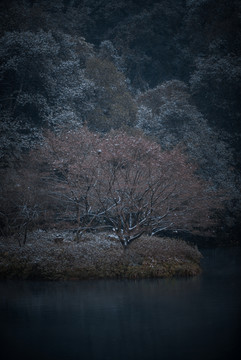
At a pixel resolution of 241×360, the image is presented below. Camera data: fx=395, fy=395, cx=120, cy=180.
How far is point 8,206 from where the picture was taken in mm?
15477

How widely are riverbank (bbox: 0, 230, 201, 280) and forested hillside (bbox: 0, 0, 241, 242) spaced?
3.08 ft

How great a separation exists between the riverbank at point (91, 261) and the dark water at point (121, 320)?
2.62 ft

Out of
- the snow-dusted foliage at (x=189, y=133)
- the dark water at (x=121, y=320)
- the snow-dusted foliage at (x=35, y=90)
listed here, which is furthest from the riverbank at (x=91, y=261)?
the snow-dusted foliage at (x=189, y=133)

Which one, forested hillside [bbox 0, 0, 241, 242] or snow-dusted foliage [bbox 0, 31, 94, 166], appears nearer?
forested hillside [bbox 0, 0, 241, 242]

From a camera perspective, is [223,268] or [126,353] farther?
[223,268]

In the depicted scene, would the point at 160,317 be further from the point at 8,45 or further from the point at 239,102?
the point at 239,102

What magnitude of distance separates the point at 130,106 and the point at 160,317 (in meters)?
18.1

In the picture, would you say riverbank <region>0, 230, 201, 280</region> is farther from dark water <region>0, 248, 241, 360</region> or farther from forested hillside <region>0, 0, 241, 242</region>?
forested hillside <region>0, 0, 241, 242</region>

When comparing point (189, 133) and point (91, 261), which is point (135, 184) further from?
point (189, 133)

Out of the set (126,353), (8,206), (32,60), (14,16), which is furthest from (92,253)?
(14,16)

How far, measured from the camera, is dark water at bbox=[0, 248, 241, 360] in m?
5.46

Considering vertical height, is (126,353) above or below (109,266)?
above

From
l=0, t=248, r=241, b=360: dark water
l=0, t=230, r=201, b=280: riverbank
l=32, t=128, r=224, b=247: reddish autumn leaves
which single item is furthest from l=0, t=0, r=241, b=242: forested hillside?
l=0, t=248, r=241, b=360: dark water

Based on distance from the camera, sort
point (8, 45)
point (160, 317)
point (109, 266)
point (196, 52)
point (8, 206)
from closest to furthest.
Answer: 1. point (160, 317)
2. point (109, 266)
3. point (8, 206)
4. point (8, 45)
5. point (196, 52)
